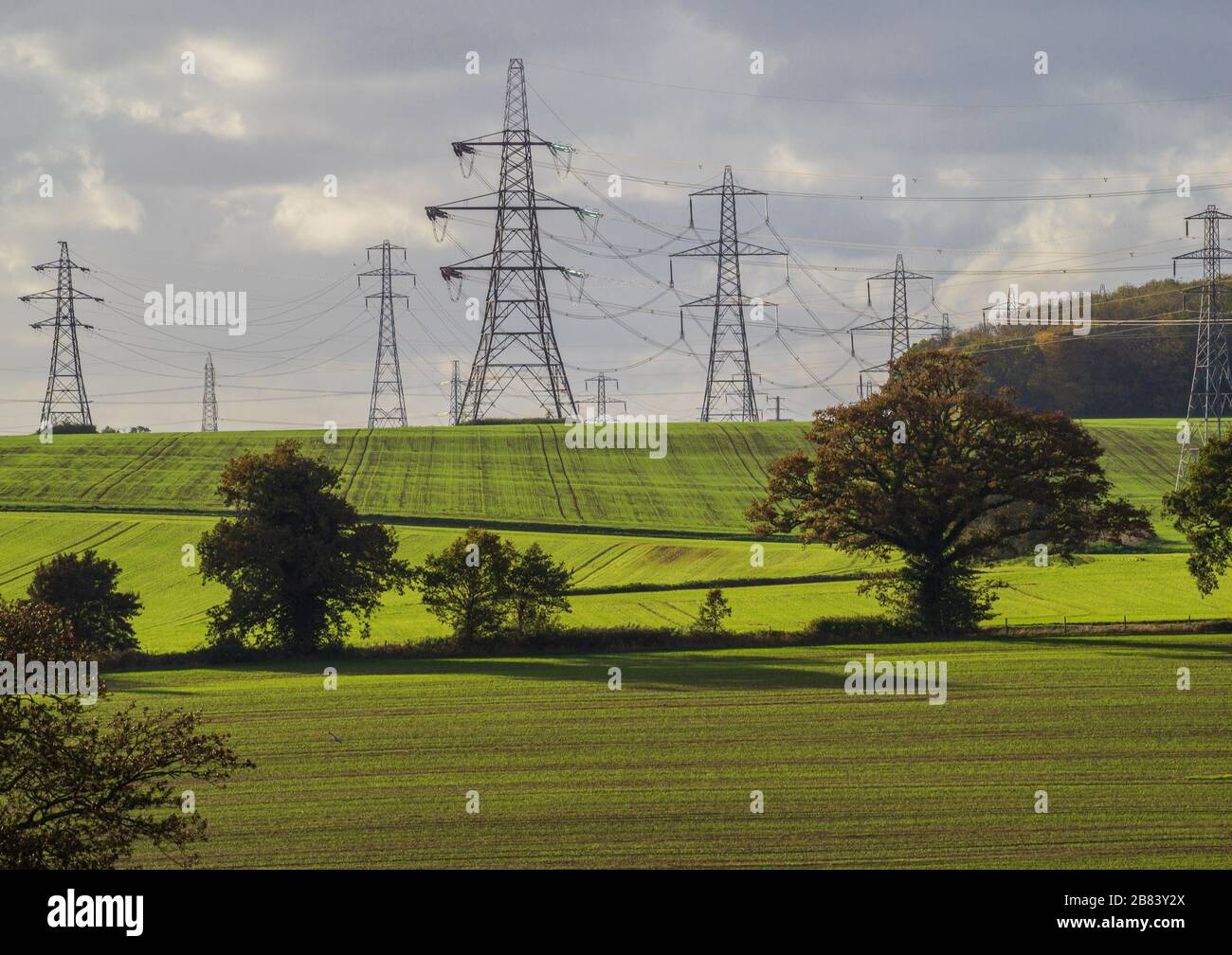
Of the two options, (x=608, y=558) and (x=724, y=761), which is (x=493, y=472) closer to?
(x=608, y=558)

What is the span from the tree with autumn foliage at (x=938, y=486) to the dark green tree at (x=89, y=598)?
31209 mm

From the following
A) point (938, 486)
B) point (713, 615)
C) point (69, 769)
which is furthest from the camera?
point (713, 615)

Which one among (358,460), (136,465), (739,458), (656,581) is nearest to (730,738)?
(656,581)

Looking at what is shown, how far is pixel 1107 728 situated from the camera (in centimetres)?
4425

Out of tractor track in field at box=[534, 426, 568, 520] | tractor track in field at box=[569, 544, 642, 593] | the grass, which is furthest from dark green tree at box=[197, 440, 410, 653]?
tractor track in field at box=[534, 426, 568, 520]

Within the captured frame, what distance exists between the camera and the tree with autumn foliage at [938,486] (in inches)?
2562

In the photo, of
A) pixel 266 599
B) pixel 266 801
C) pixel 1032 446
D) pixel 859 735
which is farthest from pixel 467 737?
pixel 1032 446

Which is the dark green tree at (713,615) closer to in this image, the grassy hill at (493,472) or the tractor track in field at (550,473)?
the grassy hill at (493,472)

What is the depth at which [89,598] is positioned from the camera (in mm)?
67312

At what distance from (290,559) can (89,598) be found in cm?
1036

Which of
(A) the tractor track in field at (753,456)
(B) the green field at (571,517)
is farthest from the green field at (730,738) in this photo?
(A) the tractor track in field at (753,456)

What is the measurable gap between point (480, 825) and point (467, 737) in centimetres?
1076
